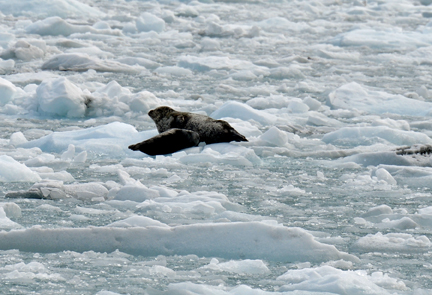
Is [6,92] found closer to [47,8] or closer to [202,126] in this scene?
[202,126]

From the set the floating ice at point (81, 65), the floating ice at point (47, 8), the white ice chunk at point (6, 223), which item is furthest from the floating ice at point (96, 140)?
the floating ice at point (47, 8)

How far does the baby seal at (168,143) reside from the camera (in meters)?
5.03

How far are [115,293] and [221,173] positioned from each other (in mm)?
2067

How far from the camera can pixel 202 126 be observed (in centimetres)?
534

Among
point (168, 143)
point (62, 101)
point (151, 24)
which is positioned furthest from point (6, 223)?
point (151, 24)

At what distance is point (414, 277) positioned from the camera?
2855mm

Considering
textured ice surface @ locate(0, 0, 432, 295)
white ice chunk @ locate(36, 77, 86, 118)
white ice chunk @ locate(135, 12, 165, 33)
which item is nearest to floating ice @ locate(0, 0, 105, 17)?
white ice chunk @ locate(135, 12, 165, 33)

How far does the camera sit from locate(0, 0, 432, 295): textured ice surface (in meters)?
2.86

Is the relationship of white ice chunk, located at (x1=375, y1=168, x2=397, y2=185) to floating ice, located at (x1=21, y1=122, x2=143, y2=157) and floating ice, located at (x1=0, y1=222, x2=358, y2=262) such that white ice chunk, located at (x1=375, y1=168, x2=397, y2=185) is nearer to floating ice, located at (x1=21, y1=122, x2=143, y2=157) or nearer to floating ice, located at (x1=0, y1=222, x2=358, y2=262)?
floating ice, located at (x1=0, y1=222, x2=358, y2=262)

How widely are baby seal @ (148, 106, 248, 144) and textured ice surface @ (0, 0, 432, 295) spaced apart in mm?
113

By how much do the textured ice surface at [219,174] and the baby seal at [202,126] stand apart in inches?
4.5

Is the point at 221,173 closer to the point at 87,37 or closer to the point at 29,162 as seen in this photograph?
the point at 29,162

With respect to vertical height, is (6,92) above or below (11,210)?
above

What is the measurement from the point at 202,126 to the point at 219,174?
882 mm
